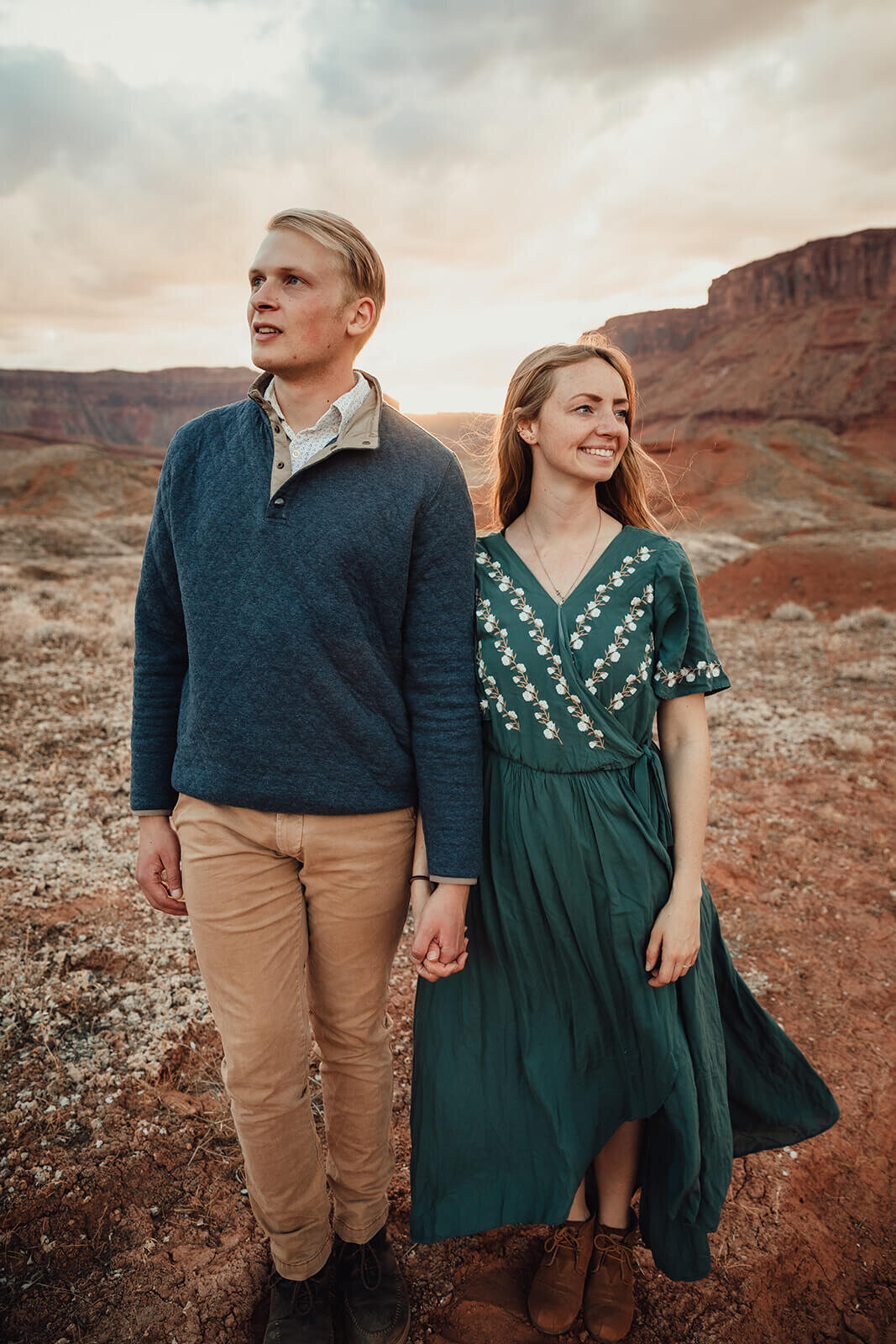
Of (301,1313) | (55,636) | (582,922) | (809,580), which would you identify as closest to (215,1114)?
(301,1313)

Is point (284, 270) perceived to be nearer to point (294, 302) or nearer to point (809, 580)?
point (294, 302)

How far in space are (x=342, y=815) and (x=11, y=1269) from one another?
145 centimetres

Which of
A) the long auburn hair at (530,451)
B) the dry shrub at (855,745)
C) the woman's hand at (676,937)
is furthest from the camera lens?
the dry shrub at (855,745)

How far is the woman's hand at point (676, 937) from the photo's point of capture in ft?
5.30

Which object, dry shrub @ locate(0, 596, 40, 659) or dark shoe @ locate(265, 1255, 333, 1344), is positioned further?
dry shrub @ locate(0, 596, 40, 659)

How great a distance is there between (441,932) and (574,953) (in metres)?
0.32

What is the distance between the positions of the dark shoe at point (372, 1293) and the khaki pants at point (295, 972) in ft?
0.34

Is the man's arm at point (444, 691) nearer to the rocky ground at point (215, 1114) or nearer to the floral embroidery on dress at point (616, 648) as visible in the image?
the floral embroidery on dress at point (616, 648)

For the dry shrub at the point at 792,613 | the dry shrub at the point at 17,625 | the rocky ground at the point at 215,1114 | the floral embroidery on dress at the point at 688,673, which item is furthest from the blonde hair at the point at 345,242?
the dry shrub at the point at 792,613

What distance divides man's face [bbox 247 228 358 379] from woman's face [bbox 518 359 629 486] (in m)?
0.54

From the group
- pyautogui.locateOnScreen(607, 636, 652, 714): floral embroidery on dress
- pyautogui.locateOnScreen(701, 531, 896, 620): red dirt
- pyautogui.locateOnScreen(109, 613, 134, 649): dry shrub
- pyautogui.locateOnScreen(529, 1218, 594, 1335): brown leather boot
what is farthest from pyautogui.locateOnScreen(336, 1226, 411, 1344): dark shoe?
pyautogui.locateOnScreen(701, 531, 896, 620): red dirt

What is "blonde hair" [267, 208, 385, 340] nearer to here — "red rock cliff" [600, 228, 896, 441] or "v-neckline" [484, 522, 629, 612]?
"v-neckline" [484, 522, 629, 612]

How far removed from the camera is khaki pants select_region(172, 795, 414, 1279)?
61.4 inches

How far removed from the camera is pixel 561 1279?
1.84 meters
